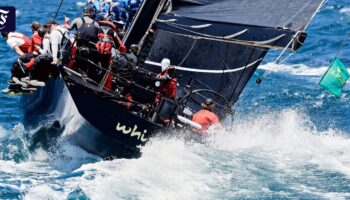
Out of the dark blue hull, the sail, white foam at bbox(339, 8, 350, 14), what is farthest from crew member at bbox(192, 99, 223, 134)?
white foam at bbox(339, 8, 350, 14)

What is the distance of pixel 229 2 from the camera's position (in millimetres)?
13188

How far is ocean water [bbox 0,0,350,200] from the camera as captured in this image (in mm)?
11367

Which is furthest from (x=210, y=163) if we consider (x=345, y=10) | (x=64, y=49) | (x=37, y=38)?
(x=345, y=10)

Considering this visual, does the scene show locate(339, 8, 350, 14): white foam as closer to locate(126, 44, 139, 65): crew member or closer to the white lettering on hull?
locate(126, 44, 139, 65): crew member

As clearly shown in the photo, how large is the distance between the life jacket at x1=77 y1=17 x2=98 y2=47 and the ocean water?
0.98 m

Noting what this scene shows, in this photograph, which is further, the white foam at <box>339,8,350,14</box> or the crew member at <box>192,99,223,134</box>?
the white foam at <box>339,8,350,14</box>

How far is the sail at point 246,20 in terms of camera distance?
11.5 metres

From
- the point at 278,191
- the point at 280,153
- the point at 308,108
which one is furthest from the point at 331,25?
the point at 278,191

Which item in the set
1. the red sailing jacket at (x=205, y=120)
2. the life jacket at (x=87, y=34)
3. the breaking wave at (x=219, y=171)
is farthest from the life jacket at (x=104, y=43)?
the red sailing jacket at (x=205, y=120)

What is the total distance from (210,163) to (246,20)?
2348 mm

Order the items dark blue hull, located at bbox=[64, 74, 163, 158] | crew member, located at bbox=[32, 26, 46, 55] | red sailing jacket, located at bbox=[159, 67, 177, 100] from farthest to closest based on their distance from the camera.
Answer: crew member, located at bbox=[32, 26, 46, 55], red sailing jacket, located at bbox=[159, 67, 177, 100], dark blue hull, located at bbox=[64, 74, 163, 158]

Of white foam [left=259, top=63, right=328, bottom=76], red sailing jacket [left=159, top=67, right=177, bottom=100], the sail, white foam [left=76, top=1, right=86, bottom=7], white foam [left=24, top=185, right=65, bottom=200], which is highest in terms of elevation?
the sail

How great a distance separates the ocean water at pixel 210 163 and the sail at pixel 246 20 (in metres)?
1.93

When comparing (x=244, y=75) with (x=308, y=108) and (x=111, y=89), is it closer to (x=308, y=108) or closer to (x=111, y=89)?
(x=308, y=108)
